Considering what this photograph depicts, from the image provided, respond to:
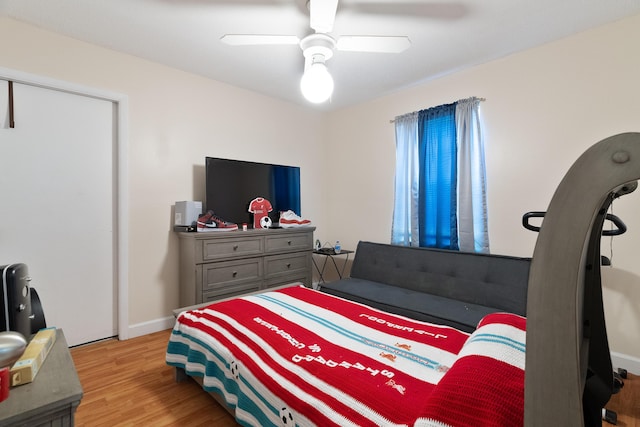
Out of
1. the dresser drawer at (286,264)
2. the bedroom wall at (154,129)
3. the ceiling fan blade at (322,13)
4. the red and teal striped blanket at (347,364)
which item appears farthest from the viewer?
the dresser drawer at (286,264)

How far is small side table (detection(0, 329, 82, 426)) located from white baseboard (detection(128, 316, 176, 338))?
2.10 meters

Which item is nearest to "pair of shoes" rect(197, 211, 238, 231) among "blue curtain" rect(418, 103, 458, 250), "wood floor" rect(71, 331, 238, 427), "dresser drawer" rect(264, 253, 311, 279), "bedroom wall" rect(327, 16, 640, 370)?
"dresser drawer" rect(264, 253, 311, 279)

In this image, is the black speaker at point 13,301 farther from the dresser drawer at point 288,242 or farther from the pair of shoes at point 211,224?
the dresser drawer at point 288,242

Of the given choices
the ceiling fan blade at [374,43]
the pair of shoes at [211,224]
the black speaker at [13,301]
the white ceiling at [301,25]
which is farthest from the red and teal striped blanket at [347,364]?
the white ceiling at [301,25]

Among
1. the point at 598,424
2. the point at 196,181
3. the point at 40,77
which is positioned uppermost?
the point at 40,77

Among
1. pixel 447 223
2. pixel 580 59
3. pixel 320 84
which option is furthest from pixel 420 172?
pixel 320 84

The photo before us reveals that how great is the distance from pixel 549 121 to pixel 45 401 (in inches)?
134

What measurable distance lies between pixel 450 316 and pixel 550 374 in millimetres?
1982

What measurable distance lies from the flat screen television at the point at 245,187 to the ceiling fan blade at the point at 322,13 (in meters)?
1.74

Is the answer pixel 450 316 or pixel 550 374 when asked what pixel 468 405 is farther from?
pixel 450 316

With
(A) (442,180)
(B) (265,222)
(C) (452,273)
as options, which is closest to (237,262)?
(B) (265,222)

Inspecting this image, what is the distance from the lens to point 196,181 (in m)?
3.20

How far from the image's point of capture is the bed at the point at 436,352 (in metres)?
0.35

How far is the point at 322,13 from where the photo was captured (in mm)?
1743
